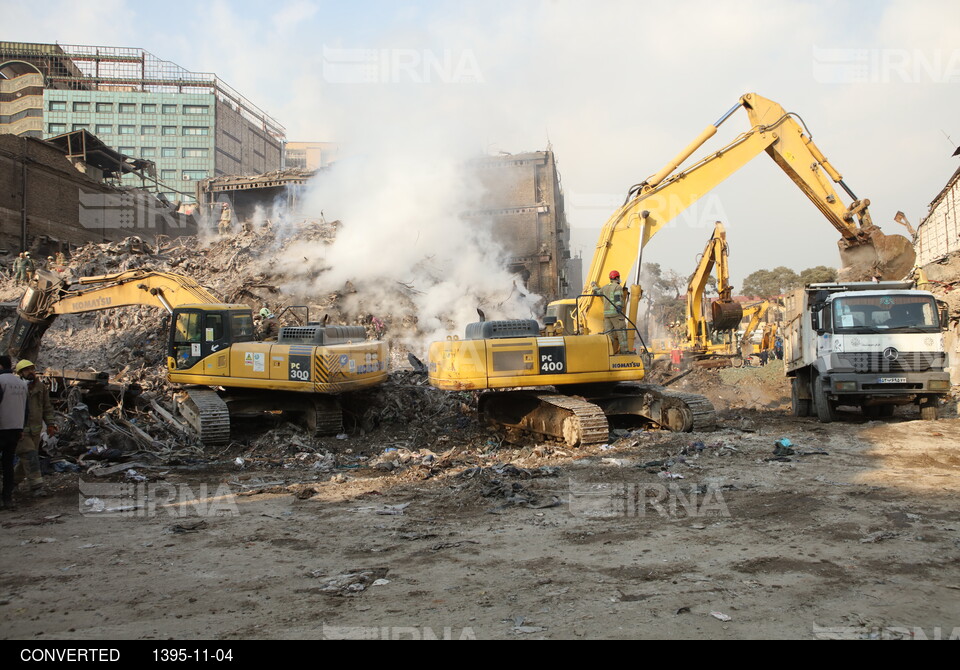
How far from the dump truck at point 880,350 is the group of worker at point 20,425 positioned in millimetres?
11178

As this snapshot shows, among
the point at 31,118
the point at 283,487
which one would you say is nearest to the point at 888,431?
the point at 283,487

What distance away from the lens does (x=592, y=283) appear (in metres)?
11.0

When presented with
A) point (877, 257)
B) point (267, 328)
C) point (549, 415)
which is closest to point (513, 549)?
point (549, 415)

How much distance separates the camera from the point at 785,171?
1303cm

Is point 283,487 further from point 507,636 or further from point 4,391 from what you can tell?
point 507,636

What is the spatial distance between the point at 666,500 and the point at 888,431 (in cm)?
534

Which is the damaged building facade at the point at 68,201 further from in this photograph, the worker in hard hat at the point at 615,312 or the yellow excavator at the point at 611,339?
the worker in hard hat at the point at 615,312

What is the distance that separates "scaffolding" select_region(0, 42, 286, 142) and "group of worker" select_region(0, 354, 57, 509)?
55.6 meters

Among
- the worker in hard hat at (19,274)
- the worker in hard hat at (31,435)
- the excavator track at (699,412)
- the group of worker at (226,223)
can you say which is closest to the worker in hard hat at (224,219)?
the group of worker at (226,223)

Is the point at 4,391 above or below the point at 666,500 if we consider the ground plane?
above

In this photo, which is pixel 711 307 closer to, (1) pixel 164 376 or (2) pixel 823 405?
(2) pixel 823 405

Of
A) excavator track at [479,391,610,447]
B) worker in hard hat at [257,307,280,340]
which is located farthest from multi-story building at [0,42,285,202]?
excavator track at [479,391,610,447]

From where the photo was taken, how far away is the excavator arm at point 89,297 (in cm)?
1139

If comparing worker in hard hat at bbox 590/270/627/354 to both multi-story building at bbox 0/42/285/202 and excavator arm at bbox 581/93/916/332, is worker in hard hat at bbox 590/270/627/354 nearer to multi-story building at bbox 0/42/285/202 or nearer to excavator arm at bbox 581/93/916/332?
excavator arm at bbox 581/93/916/332
